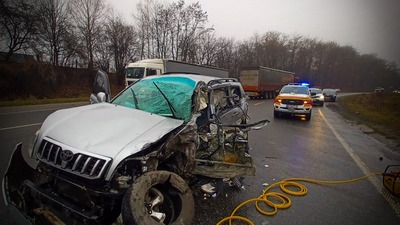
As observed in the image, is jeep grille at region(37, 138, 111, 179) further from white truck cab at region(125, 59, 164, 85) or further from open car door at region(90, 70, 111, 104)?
white truck cab at region(125, 59, 164, 85)

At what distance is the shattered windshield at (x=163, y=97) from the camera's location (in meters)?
3.78

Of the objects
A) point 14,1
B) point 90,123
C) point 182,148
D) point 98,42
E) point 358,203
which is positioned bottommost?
point 358,203

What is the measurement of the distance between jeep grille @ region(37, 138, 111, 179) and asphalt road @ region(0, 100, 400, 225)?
1128 mm

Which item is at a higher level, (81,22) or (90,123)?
(81,22)

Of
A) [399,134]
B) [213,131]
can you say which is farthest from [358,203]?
[399,134]

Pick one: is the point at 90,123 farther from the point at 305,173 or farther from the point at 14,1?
the point at 14,1

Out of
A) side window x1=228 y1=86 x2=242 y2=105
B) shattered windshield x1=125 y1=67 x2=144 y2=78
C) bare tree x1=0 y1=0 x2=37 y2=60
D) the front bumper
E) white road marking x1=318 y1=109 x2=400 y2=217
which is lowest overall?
white road marking x1=318 y1=109 x2=400 y2=217

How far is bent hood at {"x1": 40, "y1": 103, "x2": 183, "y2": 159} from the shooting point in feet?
8.53

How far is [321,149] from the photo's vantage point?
23.9 feet

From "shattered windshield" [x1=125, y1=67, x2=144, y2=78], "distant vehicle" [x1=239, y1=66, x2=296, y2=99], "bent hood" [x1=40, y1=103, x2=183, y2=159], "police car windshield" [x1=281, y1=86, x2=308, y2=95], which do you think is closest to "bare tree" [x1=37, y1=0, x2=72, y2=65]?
"shattered windshield" [x1=125, y1=67, x2=144, y2=78]

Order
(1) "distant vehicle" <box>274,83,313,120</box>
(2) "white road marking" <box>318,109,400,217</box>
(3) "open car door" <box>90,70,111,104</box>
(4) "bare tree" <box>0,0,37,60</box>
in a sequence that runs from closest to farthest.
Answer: (2) "white road marking" <box>318,109,400,217</box> < (3) "open car door" <box>90,70,111,104</box> < (1) "distant vehicle" <box>274,83,313,120</box> < (4) "bare tree" <box>0,0,37,60</box>

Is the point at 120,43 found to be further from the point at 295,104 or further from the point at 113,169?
the point at 113,169

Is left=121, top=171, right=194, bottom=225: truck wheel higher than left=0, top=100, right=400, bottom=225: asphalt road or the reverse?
higher

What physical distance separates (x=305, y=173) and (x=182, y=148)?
3291mm
